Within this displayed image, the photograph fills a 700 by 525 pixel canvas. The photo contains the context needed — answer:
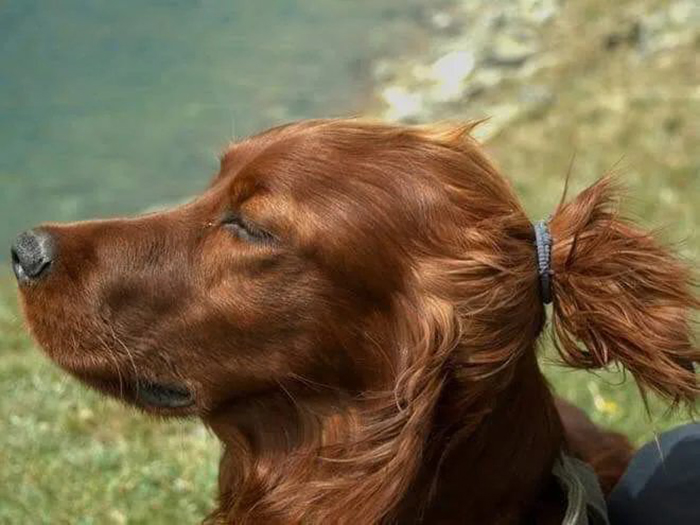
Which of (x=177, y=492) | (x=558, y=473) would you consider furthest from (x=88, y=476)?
(x=558, y=473)

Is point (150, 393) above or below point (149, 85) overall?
above

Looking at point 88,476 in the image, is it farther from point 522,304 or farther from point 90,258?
point 522,304

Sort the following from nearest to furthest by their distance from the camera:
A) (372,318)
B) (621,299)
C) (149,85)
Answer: (621,299) < (372,318) < (149,85)

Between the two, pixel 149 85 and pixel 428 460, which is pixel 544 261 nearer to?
pixel 428 460

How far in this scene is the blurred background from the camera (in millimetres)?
5062

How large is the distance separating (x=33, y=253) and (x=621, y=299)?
1.43 metres

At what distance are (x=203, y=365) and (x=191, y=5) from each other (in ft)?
56.3

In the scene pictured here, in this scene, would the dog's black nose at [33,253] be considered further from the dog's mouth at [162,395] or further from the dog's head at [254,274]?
the dog's mouth at [162,395]

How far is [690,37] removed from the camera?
11773 millimetres

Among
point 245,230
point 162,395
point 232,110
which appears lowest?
point 232,110

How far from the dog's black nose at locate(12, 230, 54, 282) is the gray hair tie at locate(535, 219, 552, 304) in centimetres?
119

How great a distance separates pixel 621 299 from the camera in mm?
2734

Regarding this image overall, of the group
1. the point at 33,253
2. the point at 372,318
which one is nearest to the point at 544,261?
the point at 372,318

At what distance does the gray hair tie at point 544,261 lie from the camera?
9.26 feet
